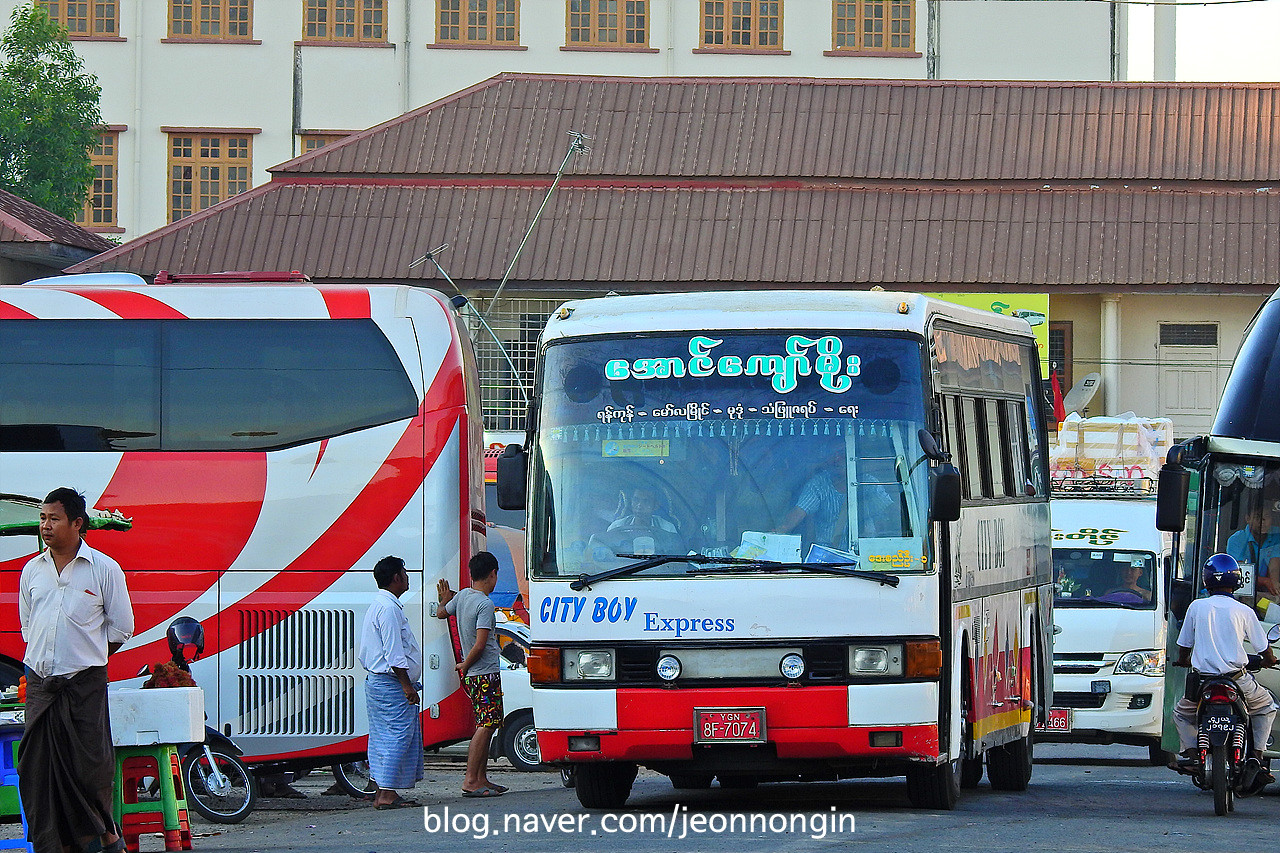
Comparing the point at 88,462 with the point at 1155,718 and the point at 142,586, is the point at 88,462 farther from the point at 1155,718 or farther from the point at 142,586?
the point at 1155,718

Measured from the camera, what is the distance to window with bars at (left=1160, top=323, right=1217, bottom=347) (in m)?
37.8

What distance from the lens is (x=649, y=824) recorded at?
39.7 feet

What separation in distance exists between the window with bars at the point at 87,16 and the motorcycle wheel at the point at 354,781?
118 feet

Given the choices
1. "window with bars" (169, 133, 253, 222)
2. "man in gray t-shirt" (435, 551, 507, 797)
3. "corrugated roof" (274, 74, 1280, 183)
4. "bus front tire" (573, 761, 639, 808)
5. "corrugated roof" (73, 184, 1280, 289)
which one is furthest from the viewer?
"window with bars" (169, 133, 253, 222)

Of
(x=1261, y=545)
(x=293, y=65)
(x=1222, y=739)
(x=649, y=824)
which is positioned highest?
(x=293, y=65)

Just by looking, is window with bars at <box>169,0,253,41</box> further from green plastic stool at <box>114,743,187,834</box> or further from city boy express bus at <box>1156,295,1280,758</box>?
green plastic stool at <box>114,743,187,834</box>

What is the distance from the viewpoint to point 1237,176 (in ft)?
122

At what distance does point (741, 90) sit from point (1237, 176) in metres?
9.42

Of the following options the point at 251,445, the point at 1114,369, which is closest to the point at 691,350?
the point at 251,445

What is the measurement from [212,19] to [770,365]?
3892 cm

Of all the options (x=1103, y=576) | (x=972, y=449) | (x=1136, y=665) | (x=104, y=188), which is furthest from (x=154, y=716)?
(x=104, y=188)

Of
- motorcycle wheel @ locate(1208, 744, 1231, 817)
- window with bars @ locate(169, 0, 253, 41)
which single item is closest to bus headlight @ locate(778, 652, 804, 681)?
motorcycle wheel @ locate(1208, 744, 1231, 817)

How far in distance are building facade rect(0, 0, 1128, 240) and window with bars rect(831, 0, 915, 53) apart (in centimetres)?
40

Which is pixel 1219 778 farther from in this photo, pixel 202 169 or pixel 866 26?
pixel 202 169
